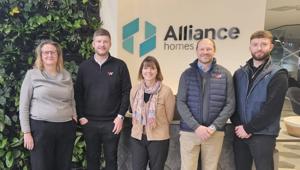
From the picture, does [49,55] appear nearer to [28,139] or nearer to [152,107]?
[28,139]

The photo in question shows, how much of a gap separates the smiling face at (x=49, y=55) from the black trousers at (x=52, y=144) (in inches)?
18.4

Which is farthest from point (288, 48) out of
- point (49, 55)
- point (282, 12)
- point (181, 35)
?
point (49, 55)

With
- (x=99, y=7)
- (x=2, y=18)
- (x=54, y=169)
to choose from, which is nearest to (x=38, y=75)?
(x=54, y=169)

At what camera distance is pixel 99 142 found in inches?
113

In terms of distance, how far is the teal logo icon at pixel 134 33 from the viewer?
3.91 meters

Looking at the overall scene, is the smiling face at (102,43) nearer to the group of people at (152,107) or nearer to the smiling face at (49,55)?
the group of people at (152,107)

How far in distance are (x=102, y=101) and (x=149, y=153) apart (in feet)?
1.88

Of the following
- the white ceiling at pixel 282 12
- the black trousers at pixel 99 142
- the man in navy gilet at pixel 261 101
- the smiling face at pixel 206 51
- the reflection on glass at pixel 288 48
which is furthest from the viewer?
the reflection on glass at pixel 288 48

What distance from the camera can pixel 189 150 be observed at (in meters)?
2.69

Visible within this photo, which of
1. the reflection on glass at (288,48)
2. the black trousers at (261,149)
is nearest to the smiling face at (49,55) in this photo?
the black trousers at (261,149)

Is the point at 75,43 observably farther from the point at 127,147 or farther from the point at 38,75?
the point at 127,147

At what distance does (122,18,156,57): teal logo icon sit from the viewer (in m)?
3.91

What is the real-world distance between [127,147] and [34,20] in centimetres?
153

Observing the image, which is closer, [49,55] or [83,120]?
[49,55]
